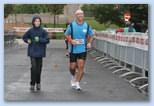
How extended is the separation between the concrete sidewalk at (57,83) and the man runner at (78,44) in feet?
0.31

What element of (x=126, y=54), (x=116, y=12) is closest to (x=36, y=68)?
(x=116, y=12)

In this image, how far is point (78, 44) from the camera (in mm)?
9570

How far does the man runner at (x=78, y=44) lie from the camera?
946 cm

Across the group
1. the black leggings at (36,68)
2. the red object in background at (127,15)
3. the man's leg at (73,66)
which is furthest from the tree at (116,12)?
the black leggings at (36,68)

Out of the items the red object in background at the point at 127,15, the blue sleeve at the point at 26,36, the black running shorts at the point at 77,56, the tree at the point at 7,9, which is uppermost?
the tree at the point at 7,9

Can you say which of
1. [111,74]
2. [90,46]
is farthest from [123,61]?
[90,46]

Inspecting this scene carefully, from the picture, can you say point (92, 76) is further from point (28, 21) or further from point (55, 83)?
point (28, 21)

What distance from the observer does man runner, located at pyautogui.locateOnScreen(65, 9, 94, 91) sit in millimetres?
9461

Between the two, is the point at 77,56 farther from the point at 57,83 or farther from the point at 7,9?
the point at 7,9

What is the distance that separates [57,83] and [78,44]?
2.01 feet

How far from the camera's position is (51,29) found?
9.30m

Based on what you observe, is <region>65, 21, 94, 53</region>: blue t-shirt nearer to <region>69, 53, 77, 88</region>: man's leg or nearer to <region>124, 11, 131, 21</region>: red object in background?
<region>69, 53, 77, 88</region>: man's leg

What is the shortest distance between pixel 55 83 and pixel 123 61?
2.02 metres

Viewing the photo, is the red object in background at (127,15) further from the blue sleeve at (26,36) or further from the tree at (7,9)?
the tree at (7,9)
